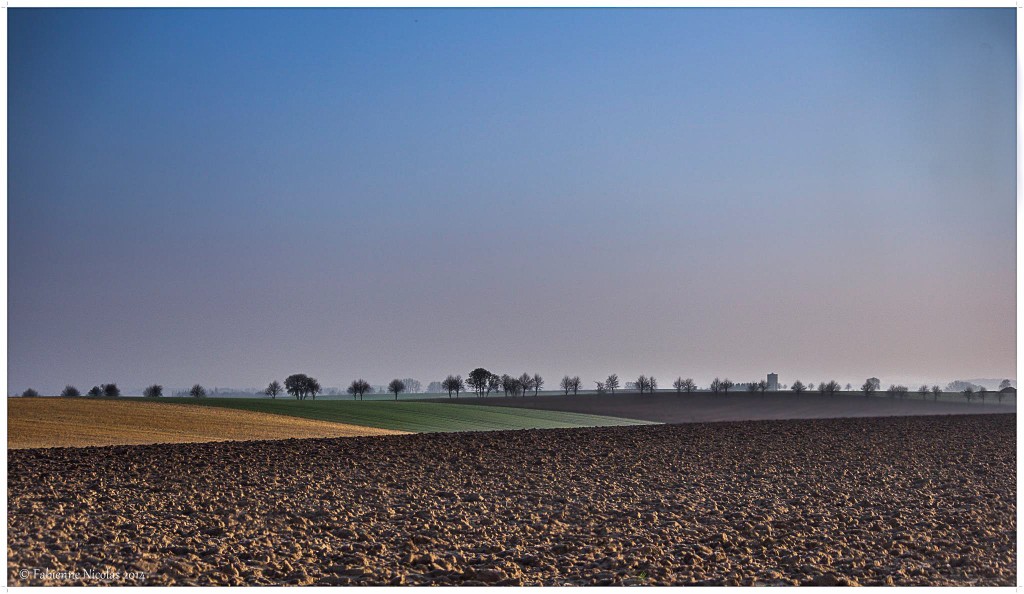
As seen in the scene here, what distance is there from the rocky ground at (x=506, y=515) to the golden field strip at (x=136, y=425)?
7.05 feet

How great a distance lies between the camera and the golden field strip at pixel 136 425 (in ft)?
46.8

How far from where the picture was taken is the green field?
72.8 ft

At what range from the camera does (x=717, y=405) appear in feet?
114

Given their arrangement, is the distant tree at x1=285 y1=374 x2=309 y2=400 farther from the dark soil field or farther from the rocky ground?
the rocky ground

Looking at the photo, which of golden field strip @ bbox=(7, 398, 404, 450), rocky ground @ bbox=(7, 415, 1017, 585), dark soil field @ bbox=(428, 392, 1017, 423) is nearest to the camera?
rocky ground @ bbox=(7, 415, 1017, 585)

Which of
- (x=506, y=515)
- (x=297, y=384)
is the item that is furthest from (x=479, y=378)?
(x=506, y=515)

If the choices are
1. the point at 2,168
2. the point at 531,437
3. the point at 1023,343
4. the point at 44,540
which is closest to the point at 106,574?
the point at 44,540

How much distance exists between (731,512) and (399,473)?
423 centimetres

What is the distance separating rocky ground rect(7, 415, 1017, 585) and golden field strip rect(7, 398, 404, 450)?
2149 mm

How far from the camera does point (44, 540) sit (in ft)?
20.3

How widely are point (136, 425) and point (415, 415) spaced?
9.10 m

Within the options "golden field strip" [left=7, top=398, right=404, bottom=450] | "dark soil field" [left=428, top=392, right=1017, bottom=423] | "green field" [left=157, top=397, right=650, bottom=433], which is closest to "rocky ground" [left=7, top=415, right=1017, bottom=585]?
"golden field strip" [left=7, top=398, right=404, bottom=450]

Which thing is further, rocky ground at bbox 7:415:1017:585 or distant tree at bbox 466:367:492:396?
distant tree at bbox 466:367:492:396

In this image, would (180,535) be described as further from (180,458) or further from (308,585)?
(180,458)
